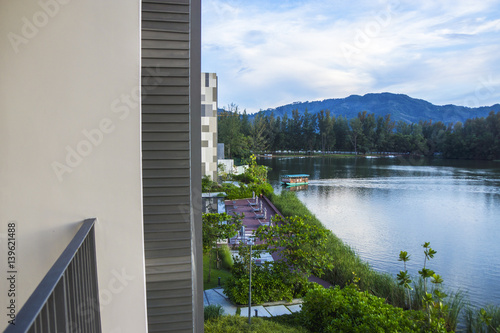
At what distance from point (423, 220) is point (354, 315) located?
10.8 m

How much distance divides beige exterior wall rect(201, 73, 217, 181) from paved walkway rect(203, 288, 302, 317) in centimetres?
998

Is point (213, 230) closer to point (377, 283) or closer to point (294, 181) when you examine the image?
point (377, 283)

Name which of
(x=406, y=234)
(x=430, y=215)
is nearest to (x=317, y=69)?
(x=430, y=215)

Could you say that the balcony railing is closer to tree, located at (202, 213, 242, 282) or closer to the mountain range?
tree, located at (202, 213, 242, 282)

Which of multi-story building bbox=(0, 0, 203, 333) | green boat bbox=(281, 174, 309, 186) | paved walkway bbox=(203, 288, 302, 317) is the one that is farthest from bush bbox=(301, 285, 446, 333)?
green boat bbox=(281, 174, 309, 186)

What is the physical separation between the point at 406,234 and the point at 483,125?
24.5 m

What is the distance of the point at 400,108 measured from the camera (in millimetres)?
72562

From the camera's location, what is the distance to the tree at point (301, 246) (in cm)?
589

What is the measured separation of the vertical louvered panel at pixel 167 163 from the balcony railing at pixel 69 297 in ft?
1.64

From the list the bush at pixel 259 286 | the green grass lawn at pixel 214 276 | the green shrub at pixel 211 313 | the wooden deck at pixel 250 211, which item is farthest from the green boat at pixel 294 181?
the green shrub at pixel 211 313

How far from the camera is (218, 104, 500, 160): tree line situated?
28.2 metres

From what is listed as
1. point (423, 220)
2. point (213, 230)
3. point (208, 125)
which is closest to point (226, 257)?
point (213, 230)

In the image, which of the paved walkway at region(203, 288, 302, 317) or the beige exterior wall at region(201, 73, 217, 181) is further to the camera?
the beige exterior wall at region(201, 73, 217, 181)

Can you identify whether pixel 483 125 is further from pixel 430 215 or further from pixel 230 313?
pixel 230 313
